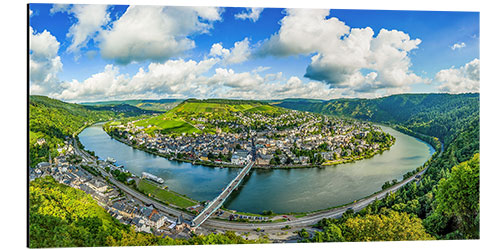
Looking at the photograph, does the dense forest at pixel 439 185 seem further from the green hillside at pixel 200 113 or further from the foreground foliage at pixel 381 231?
the green hillside at pixel 200 113

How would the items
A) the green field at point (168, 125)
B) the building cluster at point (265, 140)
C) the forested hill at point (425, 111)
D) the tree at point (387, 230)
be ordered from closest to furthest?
the tree at point (387, 230)
the forested hill at point (425, 111)
the green field at point (168, 125)
the building cluster at point (265, 140)

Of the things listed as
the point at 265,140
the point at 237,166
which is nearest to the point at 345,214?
the point at 265,140

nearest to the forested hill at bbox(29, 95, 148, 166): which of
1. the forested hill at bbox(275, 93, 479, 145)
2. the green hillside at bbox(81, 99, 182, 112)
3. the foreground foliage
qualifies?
the green hillside at bbox(81, 99, 182, 112)

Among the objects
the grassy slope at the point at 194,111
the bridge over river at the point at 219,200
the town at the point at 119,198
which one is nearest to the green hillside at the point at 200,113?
the grassy slope at the point at 194,111

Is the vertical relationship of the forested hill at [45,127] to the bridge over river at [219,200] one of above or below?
above

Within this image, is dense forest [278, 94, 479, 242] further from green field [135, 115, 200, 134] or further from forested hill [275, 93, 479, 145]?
green field [135, 115, 200, 134]

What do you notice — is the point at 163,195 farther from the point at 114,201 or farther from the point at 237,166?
the point at 237,166
